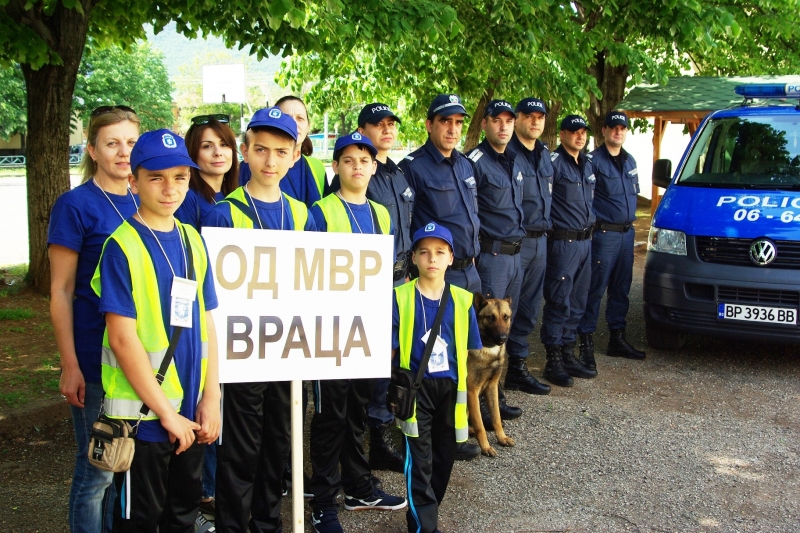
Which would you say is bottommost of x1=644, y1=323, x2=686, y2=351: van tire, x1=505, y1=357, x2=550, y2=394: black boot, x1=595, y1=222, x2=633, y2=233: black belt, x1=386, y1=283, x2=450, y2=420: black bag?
x1=505, y1=357, x2=550, y2=394: black boot

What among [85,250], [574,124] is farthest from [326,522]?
[574,124]

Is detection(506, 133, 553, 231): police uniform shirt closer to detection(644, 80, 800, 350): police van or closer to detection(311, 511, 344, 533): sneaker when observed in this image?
detection(644, 80, 800, 350): police van

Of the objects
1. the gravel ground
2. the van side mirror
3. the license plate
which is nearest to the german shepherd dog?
the gravel ground

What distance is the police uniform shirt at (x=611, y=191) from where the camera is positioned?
727 centimetres

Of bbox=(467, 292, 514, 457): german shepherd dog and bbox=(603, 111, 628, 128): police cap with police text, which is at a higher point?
bbox=(603, 111, 628, 128): police cap with police text

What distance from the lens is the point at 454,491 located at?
4.58m

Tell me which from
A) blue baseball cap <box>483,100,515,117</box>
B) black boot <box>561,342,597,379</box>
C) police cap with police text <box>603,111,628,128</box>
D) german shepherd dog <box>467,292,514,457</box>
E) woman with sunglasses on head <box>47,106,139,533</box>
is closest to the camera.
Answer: woman with sunglasses on head <box>47,106,139,533</box>

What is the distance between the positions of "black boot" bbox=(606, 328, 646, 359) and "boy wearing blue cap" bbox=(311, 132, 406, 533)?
151 inches

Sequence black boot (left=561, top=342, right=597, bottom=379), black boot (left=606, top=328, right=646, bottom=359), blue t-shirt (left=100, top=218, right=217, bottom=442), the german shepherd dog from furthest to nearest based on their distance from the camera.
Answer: black boot (left=606, top=328, right=646, bottom=359)
black boot (left=561, top=342, right=597, bottom=379)
the german shepherd dog
blue t-shirt (left=100, top=218, right=217, bottom=442)

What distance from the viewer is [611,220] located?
7.29 meters

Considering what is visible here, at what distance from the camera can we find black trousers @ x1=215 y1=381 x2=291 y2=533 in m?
3.54

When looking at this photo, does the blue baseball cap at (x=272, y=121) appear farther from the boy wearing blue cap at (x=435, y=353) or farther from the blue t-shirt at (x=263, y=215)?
the boy wearing blue cap at (x=435, y=353)

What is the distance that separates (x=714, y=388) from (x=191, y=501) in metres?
4.85

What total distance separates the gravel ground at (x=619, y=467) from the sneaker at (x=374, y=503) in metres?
0.05
